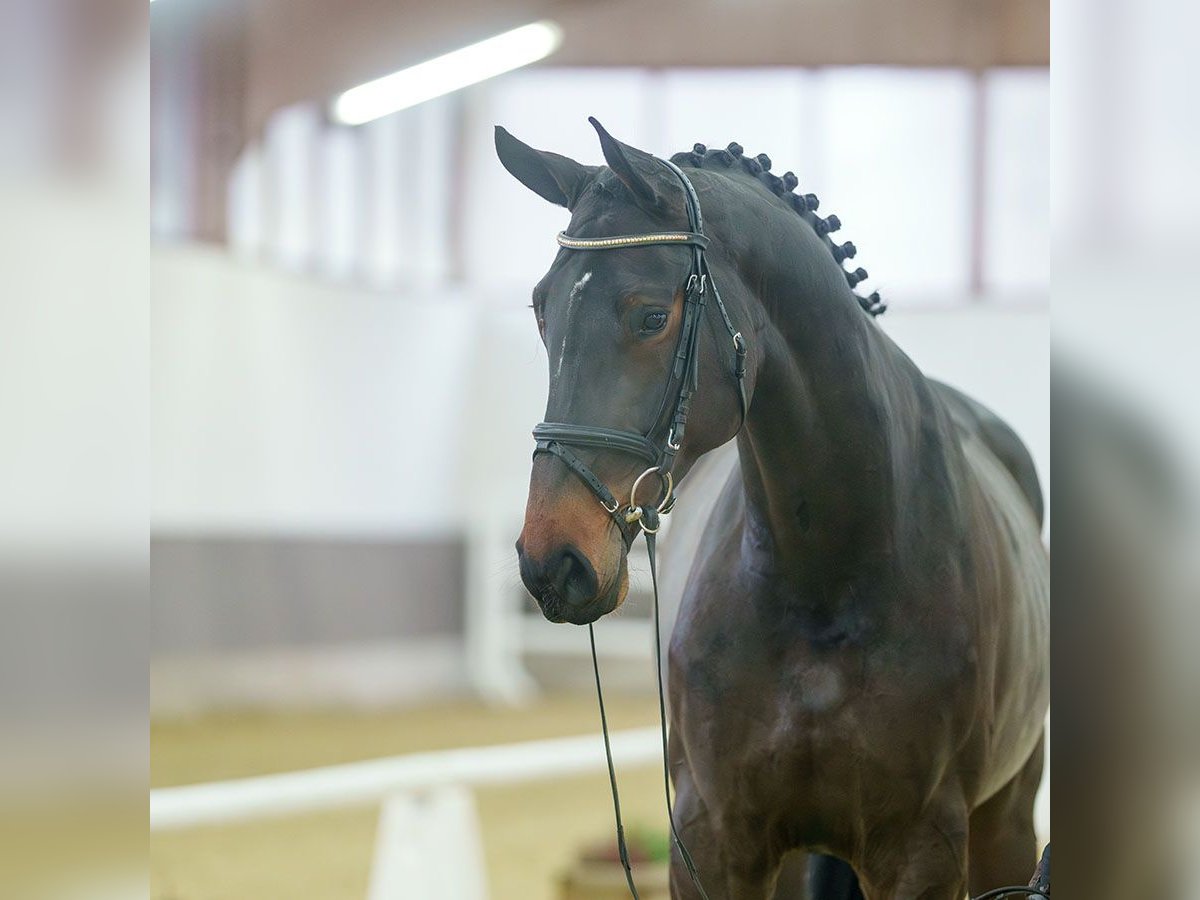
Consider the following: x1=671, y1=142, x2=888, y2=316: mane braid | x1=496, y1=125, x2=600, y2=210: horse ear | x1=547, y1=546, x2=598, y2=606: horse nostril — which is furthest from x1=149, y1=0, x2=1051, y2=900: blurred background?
x1=547, y1=546, x2=598, y2=606: horse nostril

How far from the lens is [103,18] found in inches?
33.0

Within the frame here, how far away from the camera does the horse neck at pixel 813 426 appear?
124 cm

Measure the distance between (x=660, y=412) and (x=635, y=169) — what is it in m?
0.23

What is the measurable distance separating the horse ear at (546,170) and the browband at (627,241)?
0.31 ft

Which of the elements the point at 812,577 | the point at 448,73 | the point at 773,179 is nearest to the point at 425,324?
the point at 448,73

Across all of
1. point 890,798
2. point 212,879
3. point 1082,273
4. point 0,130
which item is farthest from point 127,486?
A: point 212,879

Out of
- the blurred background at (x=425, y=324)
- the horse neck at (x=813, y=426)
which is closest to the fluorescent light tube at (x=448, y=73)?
the blurred background at (x=425, y=324)

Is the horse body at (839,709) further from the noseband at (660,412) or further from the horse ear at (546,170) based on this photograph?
the horse ear at (546,170)

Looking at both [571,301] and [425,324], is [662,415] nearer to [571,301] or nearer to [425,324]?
[571,301]

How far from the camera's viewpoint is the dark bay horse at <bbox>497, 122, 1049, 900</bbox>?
3.91 ft

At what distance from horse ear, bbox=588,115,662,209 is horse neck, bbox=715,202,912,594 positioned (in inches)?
6.1

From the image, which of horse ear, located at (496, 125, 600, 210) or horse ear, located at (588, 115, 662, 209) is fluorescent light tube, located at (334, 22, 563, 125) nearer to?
horse ear, located at (496, 125, 600, 210)

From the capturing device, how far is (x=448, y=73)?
2.10m

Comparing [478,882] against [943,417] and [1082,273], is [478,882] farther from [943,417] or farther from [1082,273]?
[1082,273]
